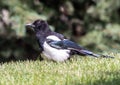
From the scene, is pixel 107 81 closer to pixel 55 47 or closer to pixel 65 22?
pixel 55 47

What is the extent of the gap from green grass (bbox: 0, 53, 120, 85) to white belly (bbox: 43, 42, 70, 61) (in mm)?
69

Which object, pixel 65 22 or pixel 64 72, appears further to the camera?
pixel 65 22

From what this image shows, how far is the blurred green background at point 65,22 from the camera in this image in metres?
12.6

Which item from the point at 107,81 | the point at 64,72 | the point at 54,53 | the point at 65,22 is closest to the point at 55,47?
the point at 54,53

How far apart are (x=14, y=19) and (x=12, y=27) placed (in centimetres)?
55

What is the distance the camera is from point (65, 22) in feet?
47.0

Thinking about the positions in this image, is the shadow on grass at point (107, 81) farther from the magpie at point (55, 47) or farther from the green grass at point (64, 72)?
the magpie at point (55, 47)

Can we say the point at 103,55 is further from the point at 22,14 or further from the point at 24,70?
the point at 22,14

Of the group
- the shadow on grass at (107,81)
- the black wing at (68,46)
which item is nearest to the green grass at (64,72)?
the shadow on grass at (107,81)

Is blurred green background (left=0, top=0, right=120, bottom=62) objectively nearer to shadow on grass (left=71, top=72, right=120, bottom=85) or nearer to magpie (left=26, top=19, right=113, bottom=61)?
magpie (left=26, top=19, right=113, bottom=61)

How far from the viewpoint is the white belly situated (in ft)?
24.7

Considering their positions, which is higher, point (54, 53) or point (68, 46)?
point (68, 46)

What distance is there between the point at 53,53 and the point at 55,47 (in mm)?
106

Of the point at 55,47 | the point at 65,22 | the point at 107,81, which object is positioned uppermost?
the point at 65,22
